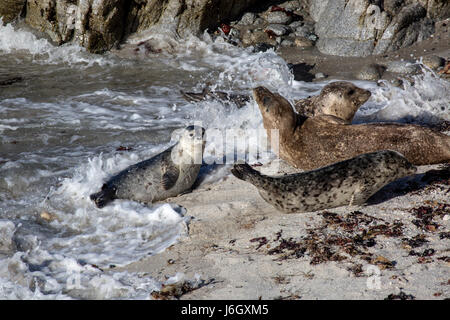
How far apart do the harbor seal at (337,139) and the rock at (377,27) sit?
4.85m

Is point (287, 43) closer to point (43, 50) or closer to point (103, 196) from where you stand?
point (43, 50)

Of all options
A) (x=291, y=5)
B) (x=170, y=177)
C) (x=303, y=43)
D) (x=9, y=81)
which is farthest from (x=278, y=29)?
(x=170, y=177)

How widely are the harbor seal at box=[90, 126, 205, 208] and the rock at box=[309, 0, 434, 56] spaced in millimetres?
5922

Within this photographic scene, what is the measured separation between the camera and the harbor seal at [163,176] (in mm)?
6016

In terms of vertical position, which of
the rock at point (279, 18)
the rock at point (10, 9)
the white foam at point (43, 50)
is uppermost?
the rock at point (279, 18)

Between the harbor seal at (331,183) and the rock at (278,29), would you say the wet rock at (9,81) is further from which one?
the harbor seal at (331,183)

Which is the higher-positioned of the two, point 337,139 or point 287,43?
point 287,43

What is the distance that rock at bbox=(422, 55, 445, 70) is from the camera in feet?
32.3

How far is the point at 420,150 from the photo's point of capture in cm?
601

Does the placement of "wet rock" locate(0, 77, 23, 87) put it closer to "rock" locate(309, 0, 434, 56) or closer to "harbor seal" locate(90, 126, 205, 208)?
"harbor seal" locate(90, 126, 205, 208)

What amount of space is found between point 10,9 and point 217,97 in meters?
5.86

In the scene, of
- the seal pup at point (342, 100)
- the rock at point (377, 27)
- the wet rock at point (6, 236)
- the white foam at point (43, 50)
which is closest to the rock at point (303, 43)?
the rock at point (377, 27)

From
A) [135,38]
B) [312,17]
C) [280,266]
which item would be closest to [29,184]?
[280,266]

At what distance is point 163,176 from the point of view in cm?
599
